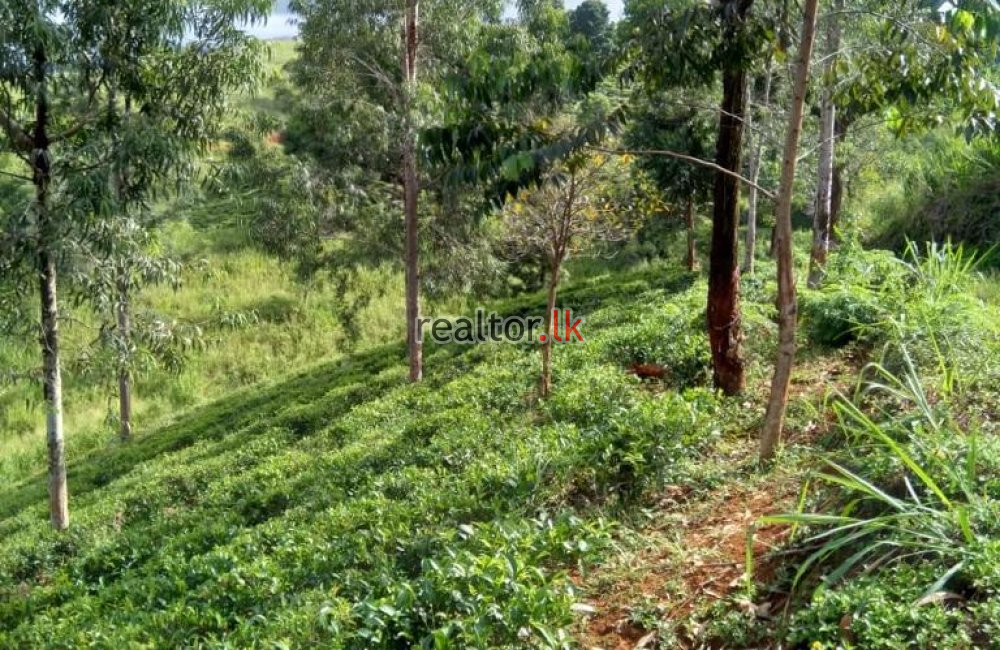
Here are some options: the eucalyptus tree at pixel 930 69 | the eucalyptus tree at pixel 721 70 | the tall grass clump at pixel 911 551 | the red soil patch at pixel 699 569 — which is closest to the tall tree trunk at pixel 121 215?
the eucalyptus tree at pixel 721 70

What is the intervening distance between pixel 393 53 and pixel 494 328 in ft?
22.7

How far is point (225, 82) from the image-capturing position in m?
8.78

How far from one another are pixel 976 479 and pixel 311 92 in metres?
13.3

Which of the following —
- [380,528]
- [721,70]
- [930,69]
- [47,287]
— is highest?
[721,70]

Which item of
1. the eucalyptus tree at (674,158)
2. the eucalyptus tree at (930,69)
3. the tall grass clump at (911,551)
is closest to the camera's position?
the tall grass clump at (911,551)

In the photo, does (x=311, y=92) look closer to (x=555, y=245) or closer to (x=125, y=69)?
(x=125, y=69)

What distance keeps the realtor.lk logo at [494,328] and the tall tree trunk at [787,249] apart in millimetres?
8497

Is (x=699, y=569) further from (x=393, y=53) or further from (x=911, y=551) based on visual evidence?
(x=393, y=53)

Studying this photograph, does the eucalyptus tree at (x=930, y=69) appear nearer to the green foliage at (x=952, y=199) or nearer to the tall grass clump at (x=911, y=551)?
the tall grass clump at (x=911, y=551)

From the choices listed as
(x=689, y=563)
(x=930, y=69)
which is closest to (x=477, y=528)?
(x=689, y=563)

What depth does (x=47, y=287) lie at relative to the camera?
854cm

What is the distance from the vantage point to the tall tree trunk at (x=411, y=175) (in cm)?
1240

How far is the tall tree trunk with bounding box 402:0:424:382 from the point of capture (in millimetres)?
12398

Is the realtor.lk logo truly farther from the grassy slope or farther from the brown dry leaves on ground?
the brown dry leaves on ground
